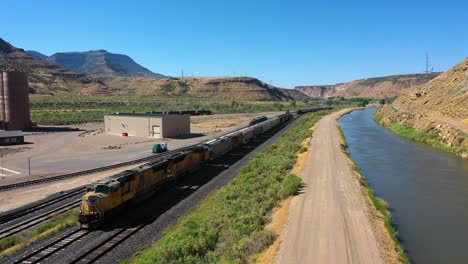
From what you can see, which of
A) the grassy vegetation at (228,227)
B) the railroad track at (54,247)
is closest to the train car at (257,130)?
the grassy vegetation at (228,227)

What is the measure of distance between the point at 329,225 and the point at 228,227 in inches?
227

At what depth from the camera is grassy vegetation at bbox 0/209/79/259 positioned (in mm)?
22331

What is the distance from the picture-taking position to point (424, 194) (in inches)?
1280

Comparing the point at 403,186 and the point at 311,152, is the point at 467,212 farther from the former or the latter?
the point at 311,152

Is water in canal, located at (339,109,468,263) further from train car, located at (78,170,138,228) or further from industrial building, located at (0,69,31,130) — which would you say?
industrial building, located at (0,69,31,130)

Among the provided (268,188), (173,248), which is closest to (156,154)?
(268,188)

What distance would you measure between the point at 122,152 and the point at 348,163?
3452 cm

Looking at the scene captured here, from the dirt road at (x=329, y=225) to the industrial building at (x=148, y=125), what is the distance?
4443 centimetres

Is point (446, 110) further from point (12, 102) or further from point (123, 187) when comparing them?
point (12, 102)

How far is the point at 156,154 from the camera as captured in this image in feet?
182

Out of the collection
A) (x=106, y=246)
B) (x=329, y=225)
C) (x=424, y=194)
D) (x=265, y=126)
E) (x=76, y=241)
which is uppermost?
(x=265, y=126)

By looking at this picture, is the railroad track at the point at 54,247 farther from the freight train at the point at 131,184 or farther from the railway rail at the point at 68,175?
the railway rail at the point at 68,175

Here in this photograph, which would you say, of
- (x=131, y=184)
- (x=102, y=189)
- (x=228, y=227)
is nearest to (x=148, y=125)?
(x=131, y=184)

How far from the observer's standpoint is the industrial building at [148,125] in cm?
7512
